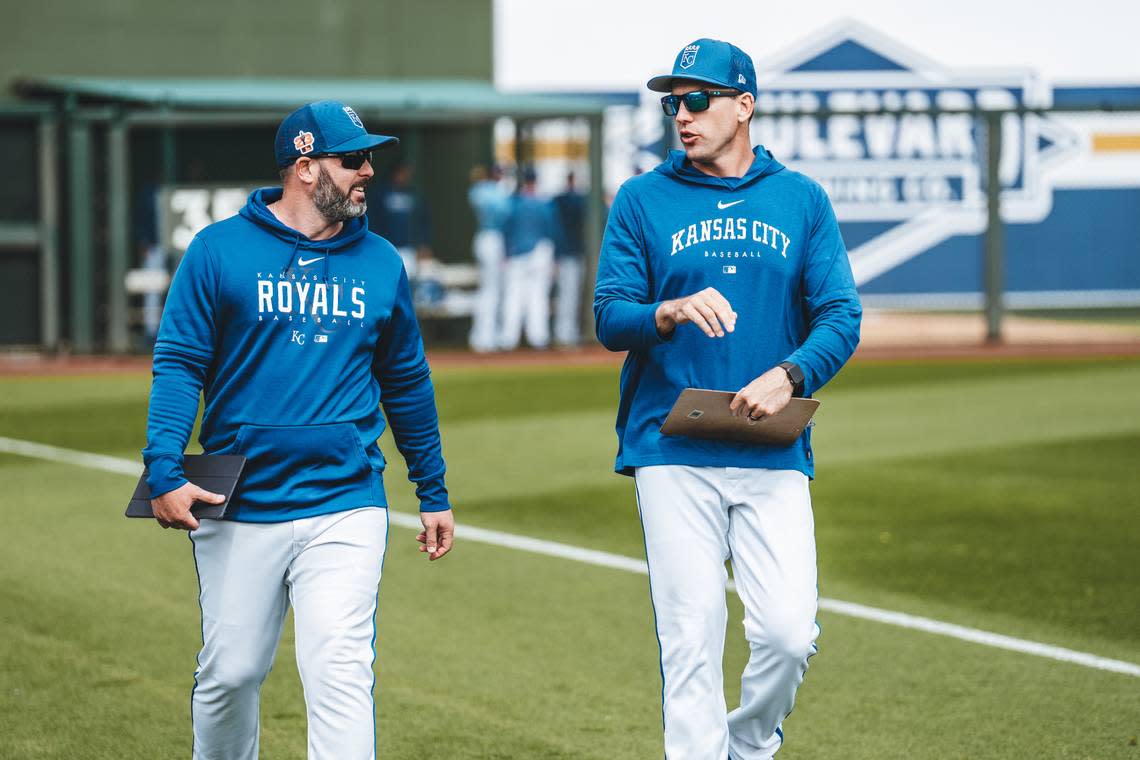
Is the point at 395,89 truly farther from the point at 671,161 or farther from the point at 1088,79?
the point at 671,161

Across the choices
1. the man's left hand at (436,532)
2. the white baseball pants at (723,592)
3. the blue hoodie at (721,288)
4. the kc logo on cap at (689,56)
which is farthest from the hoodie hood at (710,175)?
the man's left hand at (436,532)

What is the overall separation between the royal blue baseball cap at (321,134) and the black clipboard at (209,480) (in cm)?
78

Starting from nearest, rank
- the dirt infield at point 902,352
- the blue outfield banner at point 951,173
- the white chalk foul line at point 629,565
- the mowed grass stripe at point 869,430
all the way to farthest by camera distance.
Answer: the white chalk foul line at point 629,565
the mowed grass stripe at point 869,430
the dirt infield at point 902,352
the blue outfield banner at point 951,173

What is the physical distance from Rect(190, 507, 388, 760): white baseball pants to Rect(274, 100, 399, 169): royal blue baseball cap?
3.07ft

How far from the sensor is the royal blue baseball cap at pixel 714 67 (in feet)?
15.5

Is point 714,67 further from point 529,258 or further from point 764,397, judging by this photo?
point 529,258

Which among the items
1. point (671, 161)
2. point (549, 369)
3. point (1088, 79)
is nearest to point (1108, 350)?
point (549, 369)

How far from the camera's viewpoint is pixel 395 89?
2256 cm

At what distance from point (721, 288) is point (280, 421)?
48.3 inches

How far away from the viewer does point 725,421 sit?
455 cm

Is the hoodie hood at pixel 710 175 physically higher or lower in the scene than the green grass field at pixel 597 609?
higher

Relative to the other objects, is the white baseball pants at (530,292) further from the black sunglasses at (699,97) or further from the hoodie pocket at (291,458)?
the hoodie pocket at (291,458)

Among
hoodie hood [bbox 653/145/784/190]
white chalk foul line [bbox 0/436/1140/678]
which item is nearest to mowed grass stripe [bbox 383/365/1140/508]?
white chalk foul line [bbox 0/436/1140/678]

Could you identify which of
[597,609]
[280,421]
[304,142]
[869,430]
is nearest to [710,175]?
[304,142]
